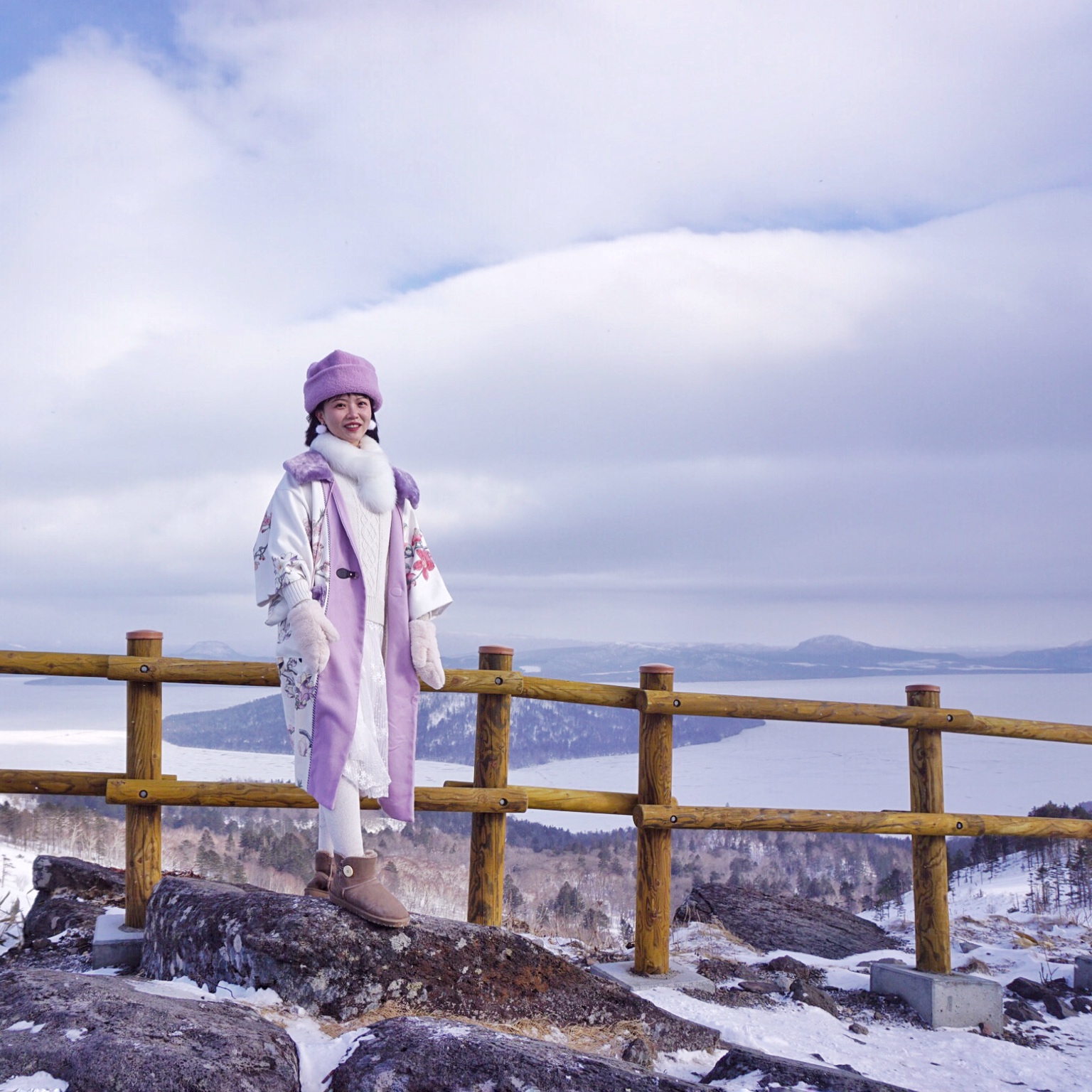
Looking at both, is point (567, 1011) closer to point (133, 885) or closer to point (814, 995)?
point (814, 995)

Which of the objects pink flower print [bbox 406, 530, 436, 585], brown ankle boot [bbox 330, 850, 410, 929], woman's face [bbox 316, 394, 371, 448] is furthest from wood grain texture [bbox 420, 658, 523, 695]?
woman's face [bbox 316, 394, 371, 448]

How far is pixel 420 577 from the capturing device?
4016mm

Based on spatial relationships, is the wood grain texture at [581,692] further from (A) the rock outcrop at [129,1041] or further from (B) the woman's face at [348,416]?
(A) the rock outcrop at [129,1041]

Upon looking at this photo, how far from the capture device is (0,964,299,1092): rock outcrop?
2.38 meters

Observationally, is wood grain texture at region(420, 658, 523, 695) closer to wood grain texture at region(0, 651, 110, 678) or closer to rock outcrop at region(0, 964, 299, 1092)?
wood grain texture at region(0, 651, 110, 678)

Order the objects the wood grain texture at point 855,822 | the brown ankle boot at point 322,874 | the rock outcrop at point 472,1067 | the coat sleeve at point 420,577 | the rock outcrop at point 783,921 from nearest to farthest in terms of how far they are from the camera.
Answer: the rock outcrop at point 472,1067
the brown ankle boot at point 322,874
the coat sleeve at point 420,577
the wood grain texture at point 855,822
the rock outcrop at point 783,921

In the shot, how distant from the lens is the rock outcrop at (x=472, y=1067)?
2607 millimetres

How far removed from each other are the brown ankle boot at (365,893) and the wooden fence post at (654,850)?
5.36 ft

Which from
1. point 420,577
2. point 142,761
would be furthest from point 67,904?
point 420,577

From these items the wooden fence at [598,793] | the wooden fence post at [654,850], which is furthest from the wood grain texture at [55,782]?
the wooden fence post at [654,850]

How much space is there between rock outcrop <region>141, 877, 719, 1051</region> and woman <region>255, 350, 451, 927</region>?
0.15 meters

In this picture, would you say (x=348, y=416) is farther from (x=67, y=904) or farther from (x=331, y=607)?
(x=67, y=904)

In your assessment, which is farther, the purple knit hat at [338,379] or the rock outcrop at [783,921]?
the rock outcrop at [783,921]

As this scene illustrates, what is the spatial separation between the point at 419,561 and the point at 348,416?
2.18ft
